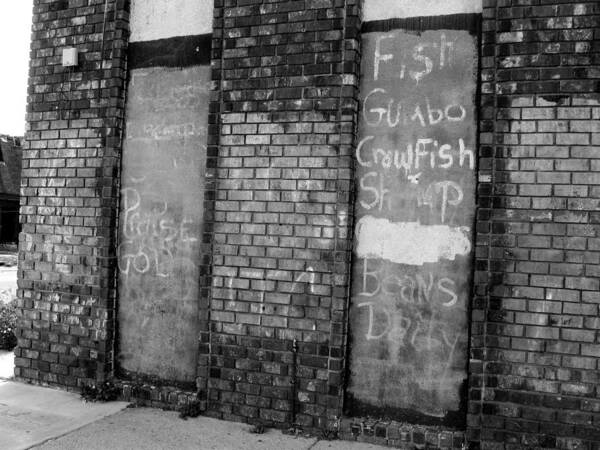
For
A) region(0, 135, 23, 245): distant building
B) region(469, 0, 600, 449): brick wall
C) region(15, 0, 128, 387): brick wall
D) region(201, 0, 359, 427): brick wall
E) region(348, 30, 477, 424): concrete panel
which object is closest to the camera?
region(469, 0, 600, 449): brick wall

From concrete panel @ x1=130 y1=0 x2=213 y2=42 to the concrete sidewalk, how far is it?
3.15 metres

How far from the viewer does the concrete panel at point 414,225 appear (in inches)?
150

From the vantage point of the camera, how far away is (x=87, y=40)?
4.86 metres

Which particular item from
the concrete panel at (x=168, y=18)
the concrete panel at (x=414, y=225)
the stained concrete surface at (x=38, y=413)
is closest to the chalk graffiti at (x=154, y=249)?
the stained concrete surface at (x=38, y=413)

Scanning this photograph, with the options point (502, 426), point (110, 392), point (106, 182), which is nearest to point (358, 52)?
point (106, 182)

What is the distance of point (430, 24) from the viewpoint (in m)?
3.92

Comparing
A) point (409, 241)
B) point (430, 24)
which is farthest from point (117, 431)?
point (430, 24)

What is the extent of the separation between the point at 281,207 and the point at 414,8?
1.75 m

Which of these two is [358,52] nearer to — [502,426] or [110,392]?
[502,426]

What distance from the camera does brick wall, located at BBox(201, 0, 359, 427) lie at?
3.96 m

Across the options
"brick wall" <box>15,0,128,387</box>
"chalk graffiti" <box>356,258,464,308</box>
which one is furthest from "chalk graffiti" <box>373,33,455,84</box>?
"brick wall" <box>15,0,128,387</box>

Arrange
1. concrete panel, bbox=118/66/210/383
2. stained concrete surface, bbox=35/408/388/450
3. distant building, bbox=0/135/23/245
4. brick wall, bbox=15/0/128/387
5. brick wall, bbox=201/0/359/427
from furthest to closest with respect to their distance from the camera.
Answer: distant building, bbox=0/135/23/245
brick wall, bbox=15/0/128/387
concrete panel, bbox=118/66/210/383
brick wall, bbox=201/0/359/427
stained concrete surface, bbox=35/408/388/450

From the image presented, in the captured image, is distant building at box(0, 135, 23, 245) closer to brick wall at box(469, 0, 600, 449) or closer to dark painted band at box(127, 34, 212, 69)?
dark painted band at box(127, 34, 212, 69)

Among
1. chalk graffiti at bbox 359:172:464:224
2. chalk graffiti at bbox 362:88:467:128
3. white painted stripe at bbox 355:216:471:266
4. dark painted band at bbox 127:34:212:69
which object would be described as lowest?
white painted stripe at bbox 355:216:471:266
